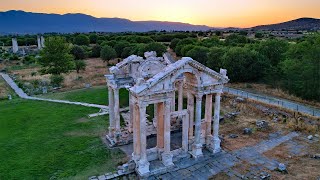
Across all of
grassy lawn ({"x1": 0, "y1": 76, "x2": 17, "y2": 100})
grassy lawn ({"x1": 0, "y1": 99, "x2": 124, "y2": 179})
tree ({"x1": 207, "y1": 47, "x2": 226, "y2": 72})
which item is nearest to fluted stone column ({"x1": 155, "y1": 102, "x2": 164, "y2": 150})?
grassy lawn ({"x1": 0, "y1": 99, "x2": 124, "y2": 179})

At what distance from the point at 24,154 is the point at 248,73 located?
34274 mm

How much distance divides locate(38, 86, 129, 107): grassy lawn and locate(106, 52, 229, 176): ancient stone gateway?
36.9 ft

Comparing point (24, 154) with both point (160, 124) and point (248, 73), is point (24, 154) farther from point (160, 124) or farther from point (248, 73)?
point (248, 73)

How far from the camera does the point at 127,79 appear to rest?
68.0 feet

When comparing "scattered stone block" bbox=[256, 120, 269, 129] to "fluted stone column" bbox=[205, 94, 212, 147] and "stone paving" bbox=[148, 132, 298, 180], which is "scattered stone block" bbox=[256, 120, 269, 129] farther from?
"fluted stone column" bbox=[205, 94, 212, 147]

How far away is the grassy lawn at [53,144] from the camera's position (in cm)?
1744

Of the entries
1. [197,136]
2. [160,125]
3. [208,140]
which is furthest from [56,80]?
[197,136]

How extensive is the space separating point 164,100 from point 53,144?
33.3ft

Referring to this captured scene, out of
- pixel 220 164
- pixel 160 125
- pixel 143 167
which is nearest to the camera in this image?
pixel 143 167

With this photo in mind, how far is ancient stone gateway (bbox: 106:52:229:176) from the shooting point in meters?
16.5

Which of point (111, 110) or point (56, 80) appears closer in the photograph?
point (111, 110)

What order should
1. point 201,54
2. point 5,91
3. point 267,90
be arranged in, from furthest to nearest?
point 201,54, point 5,91, point 267,90

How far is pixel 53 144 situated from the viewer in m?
21.1

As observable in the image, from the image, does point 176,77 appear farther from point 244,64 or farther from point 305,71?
point 244,64
